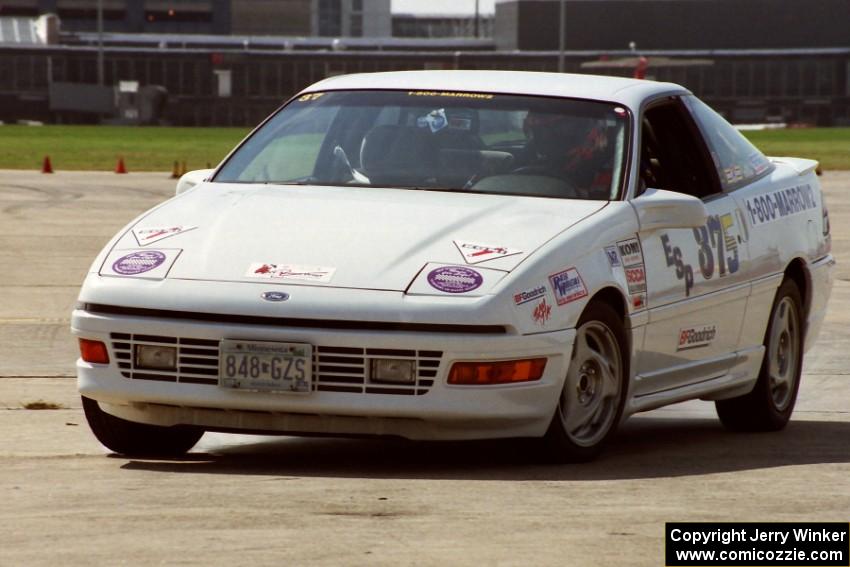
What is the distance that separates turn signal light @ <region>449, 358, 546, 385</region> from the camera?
6.00 metres

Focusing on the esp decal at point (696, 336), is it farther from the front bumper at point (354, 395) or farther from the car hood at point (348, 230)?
the front bumper at point (354, 395)

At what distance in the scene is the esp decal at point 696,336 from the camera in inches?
284

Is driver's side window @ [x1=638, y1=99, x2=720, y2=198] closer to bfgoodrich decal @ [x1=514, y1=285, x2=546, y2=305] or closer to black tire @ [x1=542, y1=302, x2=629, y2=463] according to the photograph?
black tire @ [x1=542, y1=302, x2=629, y2=463]

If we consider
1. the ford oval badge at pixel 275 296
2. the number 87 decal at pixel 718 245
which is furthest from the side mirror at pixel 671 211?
the ford oval badge at pixel 275 296

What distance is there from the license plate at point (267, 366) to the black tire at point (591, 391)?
3.04ft

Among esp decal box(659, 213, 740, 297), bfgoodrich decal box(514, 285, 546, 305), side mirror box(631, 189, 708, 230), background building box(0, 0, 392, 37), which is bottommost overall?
background building box(0, 0, 392, 37)

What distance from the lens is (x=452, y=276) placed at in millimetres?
6066

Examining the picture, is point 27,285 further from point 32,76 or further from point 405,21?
point 405,21

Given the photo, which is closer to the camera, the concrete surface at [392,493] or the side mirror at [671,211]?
the concrete surface at [392,493]

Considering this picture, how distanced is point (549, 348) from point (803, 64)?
108 metres

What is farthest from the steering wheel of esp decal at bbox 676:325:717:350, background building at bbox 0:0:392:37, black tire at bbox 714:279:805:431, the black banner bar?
background building at bbox 0:0:392:37

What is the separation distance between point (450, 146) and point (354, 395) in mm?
1521

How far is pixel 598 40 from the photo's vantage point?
120m

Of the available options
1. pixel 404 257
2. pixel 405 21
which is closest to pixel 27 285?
pixel 404 257
